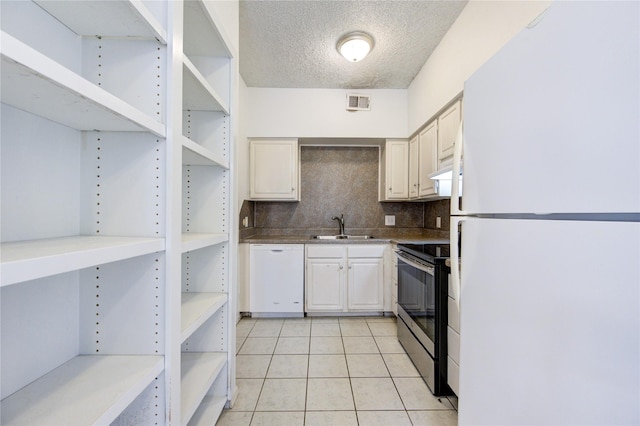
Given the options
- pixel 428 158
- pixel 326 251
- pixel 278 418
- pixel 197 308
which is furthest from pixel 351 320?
pixel 197 308

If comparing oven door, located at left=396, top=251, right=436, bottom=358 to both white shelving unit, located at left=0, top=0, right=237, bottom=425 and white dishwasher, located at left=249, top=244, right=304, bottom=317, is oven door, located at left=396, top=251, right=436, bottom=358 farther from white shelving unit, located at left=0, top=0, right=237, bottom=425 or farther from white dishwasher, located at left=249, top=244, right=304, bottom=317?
white shelving unit, located at left=0, top=0, right=237, bottom=425

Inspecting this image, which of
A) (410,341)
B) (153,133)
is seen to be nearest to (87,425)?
(153,133)

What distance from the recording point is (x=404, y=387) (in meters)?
1.72

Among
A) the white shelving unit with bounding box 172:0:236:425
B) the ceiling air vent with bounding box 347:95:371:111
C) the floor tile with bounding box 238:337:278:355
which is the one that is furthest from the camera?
the ceiling air vent with bounding box 347:95:371:111

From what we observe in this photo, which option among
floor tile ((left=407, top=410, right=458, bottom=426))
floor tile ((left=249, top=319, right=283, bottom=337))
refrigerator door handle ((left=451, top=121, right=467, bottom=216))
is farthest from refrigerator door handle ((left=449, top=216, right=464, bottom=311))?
floor tile ((left=249, top=319, right=283, bottom=337))

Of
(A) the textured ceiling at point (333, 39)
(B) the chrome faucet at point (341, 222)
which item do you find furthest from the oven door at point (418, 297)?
(A) the textured ceiling at point (333, 39)

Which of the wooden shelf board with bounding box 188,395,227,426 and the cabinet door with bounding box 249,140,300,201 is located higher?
the cabinet door with bounding box 249,140,300,201

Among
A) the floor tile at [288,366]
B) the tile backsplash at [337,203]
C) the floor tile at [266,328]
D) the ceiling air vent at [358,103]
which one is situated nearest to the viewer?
the floor tile at [288,366]

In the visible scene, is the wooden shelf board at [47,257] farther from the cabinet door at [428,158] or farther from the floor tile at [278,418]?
the cabinet door at [428,158]

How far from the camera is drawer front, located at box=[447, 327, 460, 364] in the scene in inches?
56.8

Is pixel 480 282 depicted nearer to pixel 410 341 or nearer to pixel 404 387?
pixel 404 387

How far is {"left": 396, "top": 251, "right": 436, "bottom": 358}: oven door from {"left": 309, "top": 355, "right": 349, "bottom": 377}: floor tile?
597 millimetres

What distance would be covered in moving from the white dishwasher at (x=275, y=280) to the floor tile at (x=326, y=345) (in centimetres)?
54

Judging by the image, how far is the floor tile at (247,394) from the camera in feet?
5.02
